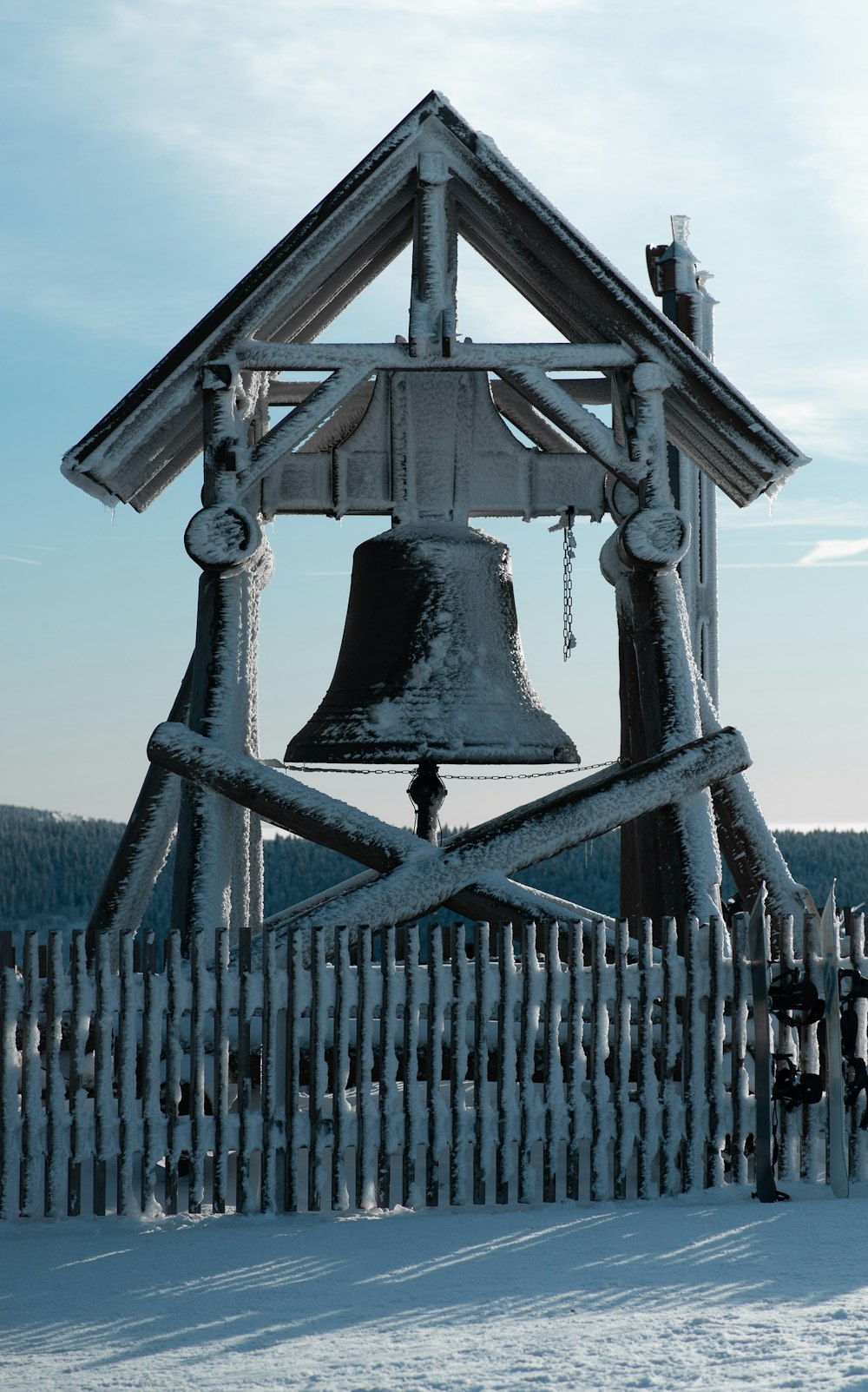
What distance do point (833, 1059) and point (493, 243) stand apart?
19.1 ft

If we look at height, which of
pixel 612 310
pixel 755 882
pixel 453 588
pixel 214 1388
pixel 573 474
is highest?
pixel 612 310

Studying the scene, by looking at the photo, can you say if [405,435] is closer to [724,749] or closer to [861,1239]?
[724,749]

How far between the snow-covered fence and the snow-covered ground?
0.24 m

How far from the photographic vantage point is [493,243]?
10.7 metres

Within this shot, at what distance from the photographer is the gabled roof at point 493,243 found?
391 inches

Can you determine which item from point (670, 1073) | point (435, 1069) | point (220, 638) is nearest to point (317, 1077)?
point (435, 1069)

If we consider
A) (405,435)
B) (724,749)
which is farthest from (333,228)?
(724,749)

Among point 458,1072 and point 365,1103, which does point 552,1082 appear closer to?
point 458,1072

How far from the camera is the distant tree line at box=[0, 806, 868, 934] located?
140 ft

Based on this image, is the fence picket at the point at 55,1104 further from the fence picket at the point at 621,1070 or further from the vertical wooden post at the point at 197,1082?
the fence picket at the point at 621,1070

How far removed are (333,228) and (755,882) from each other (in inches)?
199

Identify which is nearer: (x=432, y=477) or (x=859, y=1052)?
(x=859, y=1052)

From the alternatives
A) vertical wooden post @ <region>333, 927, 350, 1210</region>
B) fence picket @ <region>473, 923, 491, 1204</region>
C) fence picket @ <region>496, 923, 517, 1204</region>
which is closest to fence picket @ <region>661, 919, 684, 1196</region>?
fence picket @ <region>496, 923, 517, 1204</region>

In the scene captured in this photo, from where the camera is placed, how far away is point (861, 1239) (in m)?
7.70
